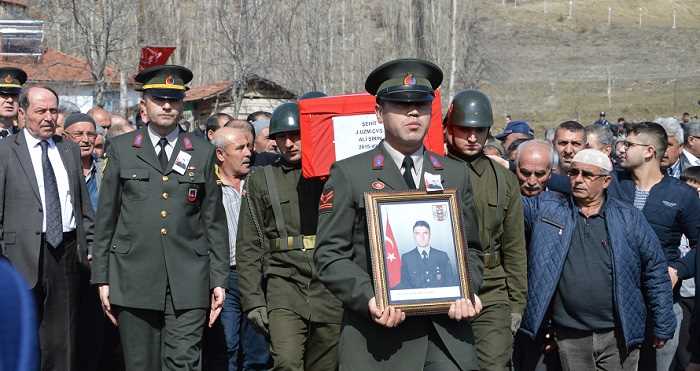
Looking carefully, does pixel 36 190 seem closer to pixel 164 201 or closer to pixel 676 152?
pixel 164 201

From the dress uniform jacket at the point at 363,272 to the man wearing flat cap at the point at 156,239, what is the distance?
2.17 m

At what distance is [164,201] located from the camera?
630cm

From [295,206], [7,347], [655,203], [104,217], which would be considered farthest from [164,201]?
[7,347]

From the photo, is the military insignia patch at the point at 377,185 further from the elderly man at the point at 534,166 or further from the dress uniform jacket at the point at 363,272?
the elderly man at the point at 534,166

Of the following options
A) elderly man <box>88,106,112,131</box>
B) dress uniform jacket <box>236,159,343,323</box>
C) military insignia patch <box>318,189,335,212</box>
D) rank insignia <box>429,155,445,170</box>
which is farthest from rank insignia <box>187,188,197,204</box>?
elderly man <box>88,106,112,131</box>

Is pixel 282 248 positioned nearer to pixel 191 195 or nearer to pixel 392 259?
pixel 191 195

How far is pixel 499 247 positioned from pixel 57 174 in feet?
10.7

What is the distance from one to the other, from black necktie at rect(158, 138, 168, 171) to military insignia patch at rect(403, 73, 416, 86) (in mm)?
2380

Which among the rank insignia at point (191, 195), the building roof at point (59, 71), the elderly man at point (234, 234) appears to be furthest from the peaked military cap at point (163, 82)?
the building roof at point (59, 71)

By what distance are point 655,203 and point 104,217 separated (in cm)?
383

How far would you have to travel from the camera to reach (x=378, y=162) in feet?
14.4

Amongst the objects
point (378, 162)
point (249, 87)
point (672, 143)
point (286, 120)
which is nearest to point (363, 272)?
point (378, 162)

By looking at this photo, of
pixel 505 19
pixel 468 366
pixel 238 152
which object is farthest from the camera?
pixel 505 19

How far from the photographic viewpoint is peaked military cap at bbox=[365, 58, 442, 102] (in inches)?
172
